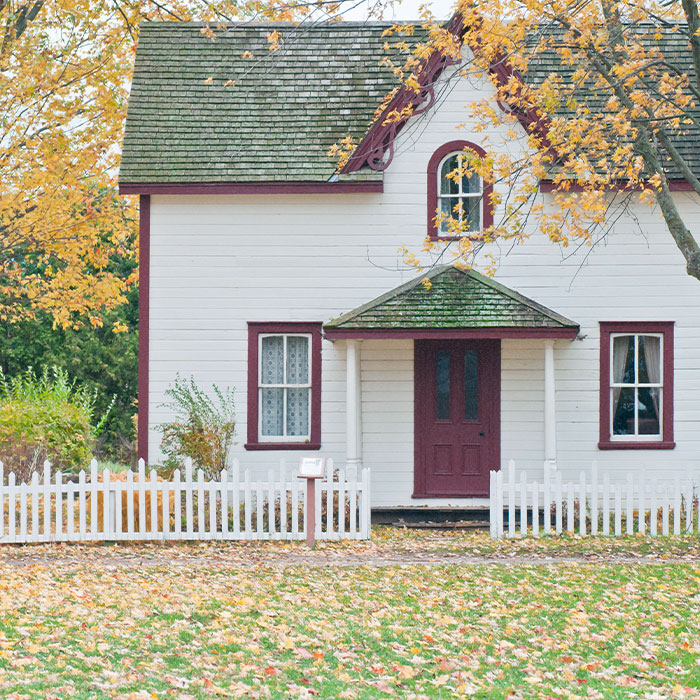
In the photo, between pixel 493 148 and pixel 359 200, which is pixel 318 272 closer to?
pixel 359 200

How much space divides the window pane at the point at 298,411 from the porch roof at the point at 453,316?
1.39 metres

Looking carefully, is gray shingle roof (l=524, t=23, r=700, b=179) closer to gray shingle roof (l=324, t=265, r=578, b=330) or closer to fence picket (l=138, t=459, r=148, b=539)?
gray shingle roof (l=324, t=265, r=578, b=330)

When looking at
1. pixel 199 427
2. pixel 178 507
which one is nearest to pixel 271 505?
pixel 178 507

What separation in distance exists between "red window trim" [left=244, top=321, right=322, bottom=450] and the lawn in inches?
146

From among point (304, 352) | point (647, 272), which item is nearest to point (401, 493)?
point (304, 352)

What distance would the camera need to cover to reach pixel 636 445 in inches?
661

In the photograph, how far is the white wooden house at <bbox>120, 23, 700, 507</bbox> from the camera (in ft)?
55.1

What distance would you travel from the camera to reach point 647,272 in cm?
1684

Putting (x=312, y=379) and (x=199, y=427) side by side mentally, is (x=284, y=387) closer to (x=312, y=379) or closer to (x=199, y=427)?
(x=312, y=379)

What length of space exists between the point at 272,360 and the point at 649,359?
6039 millimetres

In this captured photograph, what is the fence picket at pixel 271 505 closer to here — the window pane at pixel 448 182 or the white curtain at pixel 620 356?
the window pane at pixel 448 182

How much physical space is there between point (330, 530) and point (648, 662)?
6.22m

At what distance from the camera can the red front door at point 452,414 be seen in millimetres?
16781

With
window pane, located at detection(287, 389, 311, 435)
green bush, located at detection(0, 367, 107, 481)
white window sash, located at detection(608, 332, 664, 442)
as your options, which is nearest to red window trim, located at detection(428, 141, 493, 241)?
white window sash, located at detection(608, 332, 664, 442)
